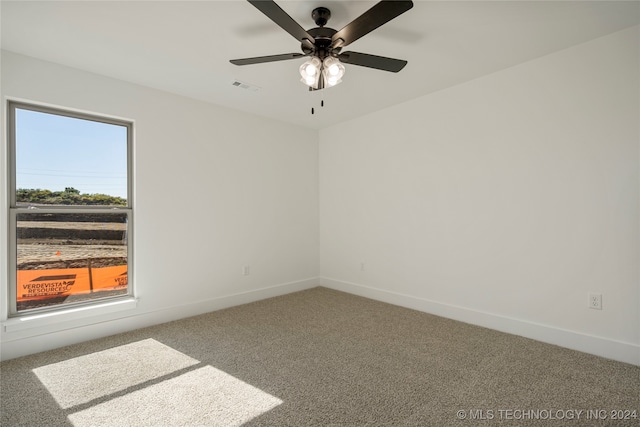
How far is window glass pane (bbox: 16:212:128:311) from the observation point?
8.52 feet

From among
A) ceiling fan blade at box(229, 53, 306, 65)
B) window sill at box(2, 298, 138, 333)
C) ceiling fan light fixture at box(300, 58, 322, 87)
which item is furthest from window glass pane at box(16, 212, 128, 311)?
ceiling fan light fixture at box(300, 58, 322, 87)

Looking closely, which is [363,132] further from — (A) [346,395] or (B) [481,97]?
(A) [346,395]

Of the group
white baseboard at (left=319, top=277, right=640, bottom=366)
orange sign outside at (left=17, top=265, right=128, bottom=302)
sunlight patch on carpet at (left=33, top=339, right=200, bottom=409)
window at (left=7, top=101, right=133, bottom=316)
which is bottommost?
sunlight patch on carpet at (left=33, top=339, right=200, bottom=409)

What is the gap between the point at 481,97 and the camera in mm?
3029

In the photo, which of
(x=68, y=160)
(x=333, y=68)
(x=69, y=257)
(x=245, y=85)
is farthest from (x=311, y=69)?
(x=69, y=257)

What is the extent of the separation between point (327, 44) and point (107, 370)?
9.29ft

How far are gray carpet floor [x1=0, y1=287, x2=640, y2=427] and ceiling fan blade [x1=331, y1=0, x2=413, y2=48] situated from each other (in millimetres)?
2214

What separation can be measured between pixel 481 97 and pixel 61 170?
4084mm

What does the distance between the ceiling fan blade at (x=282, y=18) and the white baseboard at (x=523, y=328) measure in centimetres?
292

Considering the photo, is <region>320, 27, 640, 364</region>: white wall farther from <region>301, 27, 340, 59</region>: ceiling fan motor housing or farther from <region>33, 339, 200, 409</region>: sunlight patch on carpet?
<region>33, 339, 200, 409</region>: sunlight patch on carpet

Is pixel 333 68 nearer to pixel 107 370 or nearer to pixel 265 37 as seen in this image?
pixel 265 37

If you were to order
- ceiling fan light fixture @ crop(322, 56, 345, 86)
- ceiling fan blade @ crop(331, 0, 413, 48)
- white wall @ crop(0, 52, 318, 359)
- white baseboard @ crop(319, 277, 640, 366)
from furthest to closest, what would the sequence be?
white wall @ crop(0, 52, 318, 359)
white baseboard @ crop(319, 277, 640, 366)
ceiling fan light fixture @ crop(322, 56, 345, 86)
ceiling fan blade @ crop(331, 0, 413, 48)

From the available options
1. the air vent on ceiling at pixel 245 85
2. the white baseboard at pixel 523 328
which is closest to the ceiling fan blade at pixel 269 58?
the air vent on ceiling at pixel 245 85

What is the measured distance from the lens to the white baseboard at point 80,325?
2432 millimetres
